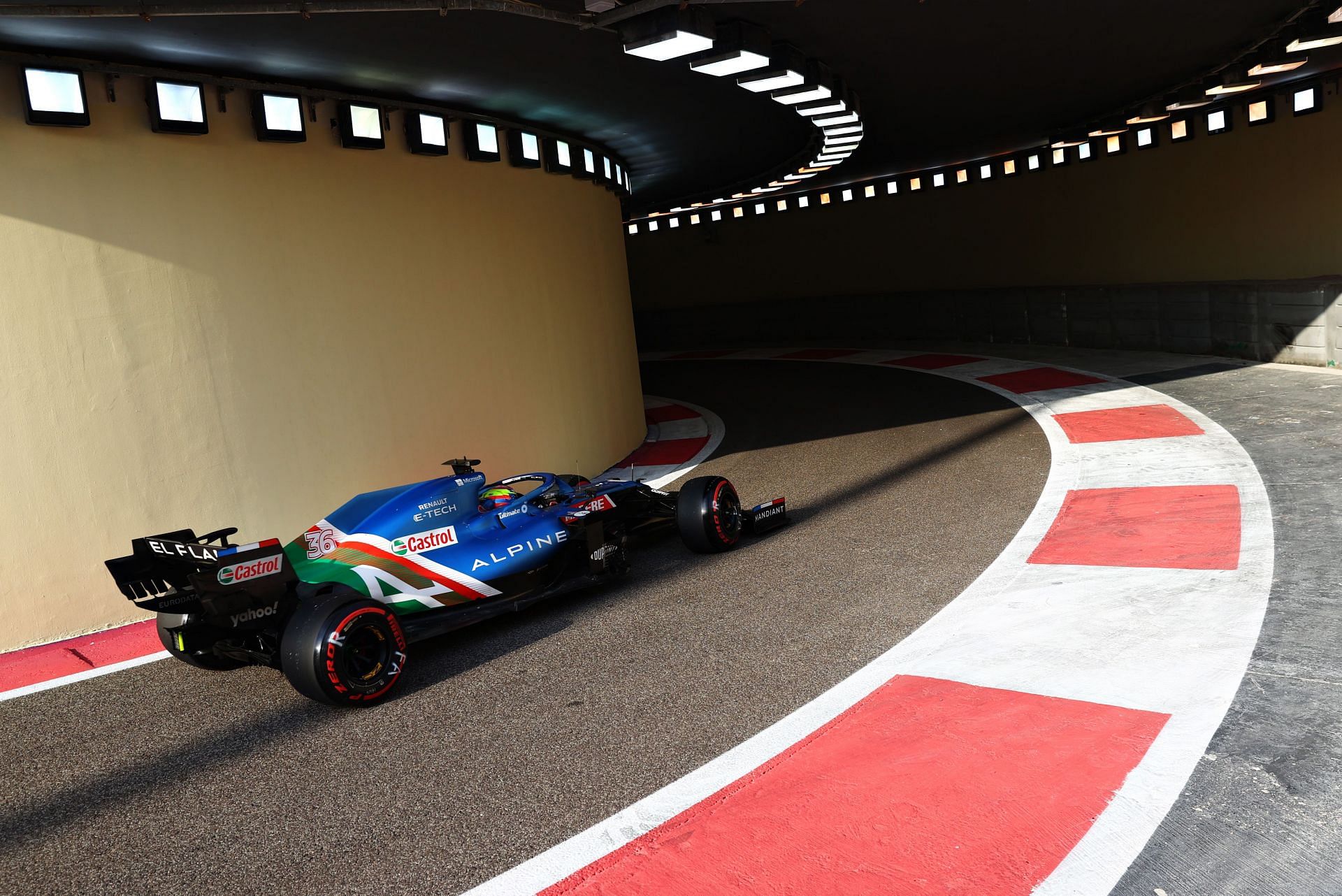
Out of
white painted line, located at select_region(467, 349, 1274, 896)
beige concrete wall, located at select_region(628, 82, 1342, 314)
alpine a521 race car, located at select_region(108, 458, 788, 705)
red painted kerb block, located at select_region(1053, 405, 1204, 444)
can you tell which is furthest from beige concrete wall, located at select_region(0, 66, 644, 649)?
beige concrete wall, located at select_region(628, 82, 1342, 314)

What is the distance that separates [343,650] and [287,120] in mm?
4446

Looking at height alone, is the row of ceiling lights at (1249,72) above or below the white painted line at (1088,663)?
above

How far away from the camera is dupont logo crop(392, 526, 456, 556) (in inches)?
239

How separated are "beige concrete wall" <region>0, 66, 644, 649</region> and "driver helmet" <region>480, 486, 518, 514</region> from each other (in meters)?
1.83

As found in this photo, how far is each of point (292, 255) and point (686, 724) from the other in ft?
16.9

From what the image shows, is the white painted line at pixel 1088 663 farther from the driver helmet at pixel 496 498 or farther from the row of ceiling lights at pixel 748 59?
the row of ceiling lights at pixel 748 59

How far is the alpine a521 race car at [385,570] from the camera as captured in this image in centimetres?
531

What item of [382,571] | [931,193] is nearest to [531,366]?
[382,571]

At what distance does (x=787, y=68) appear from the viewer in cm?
805

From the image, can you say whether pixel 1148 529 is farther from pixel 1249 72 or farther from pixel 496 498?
pixel 1249 72

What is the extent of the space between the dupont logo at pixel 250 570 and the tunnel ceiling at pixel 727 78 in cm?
327

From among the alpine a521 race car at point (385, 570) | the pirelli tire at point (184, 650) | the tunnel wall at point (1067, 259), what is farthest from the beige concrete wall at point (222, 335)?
the tunnel wall at point (1067, 259)

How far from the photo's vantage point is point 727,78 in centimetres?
929

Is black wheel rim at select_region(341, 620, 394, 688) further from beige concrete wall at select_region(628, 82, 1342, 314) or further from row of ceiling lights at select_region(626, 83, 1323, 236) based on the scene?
beige concrete wall at select_region(628, 82, 1342, 314)
